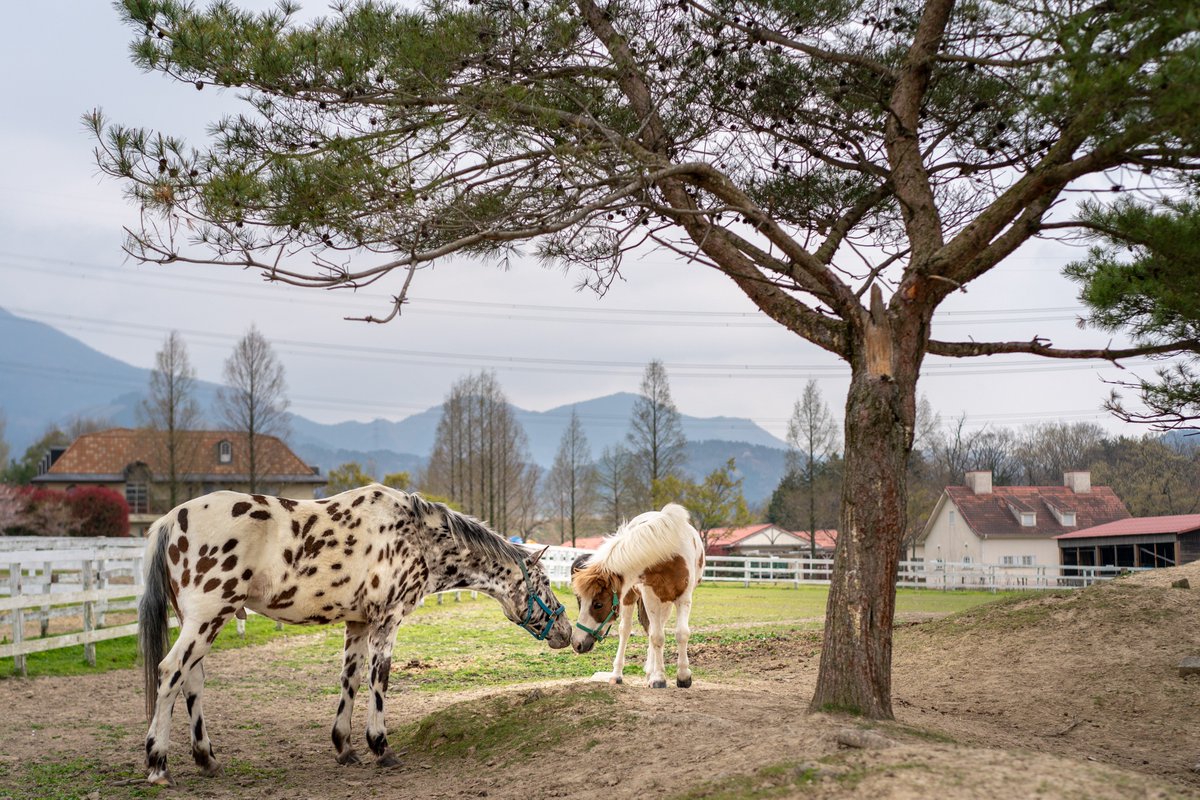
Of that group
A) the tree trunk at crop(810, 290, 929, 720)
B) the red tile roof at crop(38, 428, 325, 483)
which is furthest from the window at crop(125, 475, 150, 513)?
the tree trunk at crop(810, 290, 929, 720)

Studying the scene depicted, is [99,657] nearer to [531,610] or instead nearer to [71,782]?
[71,782]

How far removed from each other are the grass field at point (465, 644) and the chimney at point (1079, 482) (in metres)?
19.7

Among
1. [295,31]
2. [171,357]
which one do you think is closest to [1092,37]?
[295,31]

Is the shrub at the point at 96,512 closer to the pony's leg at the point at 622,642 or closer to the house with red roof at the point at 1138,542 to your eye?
the pony's leg at the point at 622,642

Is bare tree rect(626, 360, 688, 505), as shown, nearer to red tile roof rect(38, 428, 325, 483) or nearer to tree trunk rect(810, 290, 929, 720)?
red tile roof rect(38, 428, 325, 483)

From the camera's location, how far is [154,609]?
6.26 metres

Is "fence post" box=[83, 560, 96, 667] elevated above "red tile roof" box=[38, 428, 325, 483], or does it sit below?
below

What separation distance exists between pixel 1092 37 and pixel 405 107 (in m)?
4.85

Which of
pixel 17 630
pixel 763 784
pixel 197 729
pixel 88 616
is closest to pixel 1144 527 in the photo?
pixel 88 616

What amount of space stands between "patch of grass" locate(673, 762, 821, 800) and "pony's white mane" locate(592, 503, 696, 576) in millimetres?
3820

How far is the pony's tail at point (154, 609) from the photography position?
618cm

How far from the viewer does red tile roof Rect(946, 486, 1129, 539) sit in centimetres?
3869

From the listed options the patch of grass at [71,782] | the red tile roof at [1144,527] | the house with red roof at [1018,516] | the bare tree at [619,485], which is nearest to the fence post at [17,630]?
the patch of grass at [71,782]

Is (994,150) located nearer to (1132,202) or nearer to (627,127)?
(1132,202)
